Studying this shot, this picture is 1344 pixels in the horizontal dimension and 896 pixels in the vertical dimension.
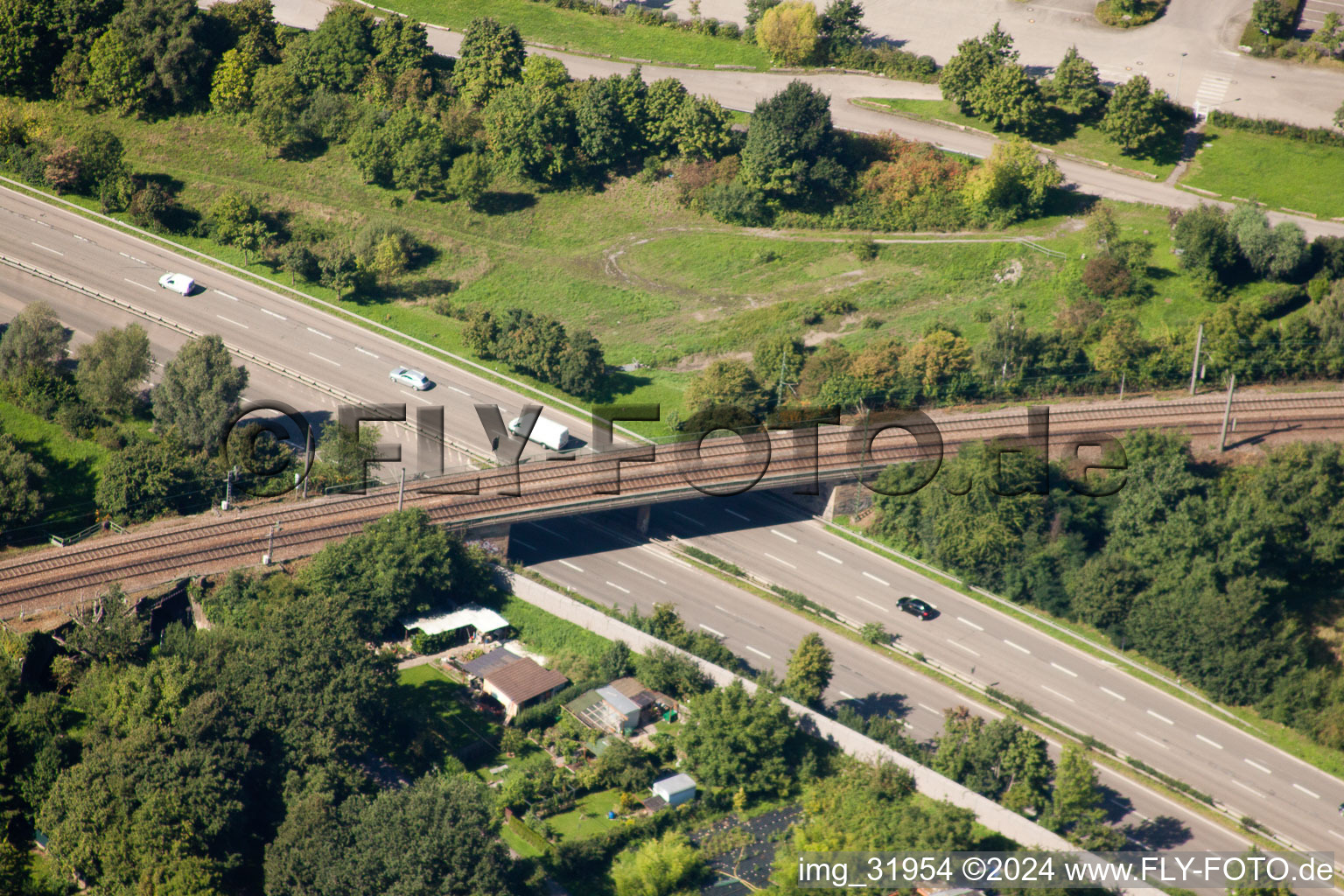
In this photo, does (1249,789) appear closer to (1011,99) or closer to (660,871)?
(660,871)

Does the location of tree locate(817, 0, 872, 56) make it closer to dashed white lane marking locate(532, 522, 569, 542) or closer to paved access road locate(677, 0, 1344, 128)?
paved access road locate(677, 0, 1344, 128)

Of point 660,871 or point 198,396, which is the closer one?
point 660,871

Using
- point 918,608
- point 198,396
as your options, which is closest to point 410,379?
point 198,396

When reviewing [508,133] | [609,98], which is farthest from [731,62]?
[508,133]

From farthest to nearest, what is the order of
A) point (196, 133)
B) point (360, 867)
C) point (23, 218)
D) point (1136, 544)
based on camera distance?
point (196, 133)
point (23, 218)
point (1136, 544)
point (360, 867)

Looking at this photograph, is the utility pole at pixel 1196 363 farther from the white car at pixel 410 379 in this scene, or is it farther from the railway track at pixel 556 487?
the white car at pixel 410 379

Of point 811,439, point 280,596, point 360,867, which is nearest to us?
point 360,867

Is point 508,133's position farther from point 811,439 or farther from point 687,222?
point 811,439
